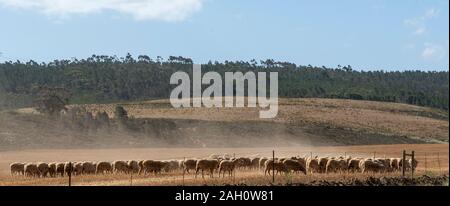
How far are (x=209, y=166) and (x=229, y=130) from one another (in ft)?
213

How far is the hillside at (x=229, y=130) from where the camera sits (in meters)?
92.1

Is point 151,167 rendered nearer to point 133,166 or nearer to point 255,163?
point 133,166

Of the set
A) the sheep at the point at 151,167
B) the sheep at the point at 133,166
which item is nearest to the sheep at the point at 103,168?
the sheep at the point at 133,166

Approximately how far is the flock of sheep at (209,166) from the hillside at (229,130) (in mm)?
45942

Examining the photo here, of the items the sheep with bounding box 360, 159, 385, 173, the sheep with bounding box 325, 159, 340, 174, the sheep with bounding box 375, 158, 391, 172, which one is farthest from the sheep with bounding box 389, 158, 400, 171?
the sheep with bounding box 325, 159, 340, 174

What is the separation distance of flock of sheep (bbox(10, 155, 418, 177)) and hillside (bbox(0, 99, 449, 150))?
45.9 meters

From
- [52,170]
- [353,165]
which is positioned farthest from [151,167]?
[353,165]

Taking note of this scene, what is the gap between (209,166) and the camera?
37.1 meters

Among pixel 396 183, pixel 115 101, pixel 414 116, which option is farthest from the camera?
pixel 115 101

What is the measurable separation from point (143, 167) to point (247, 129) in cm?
6276
